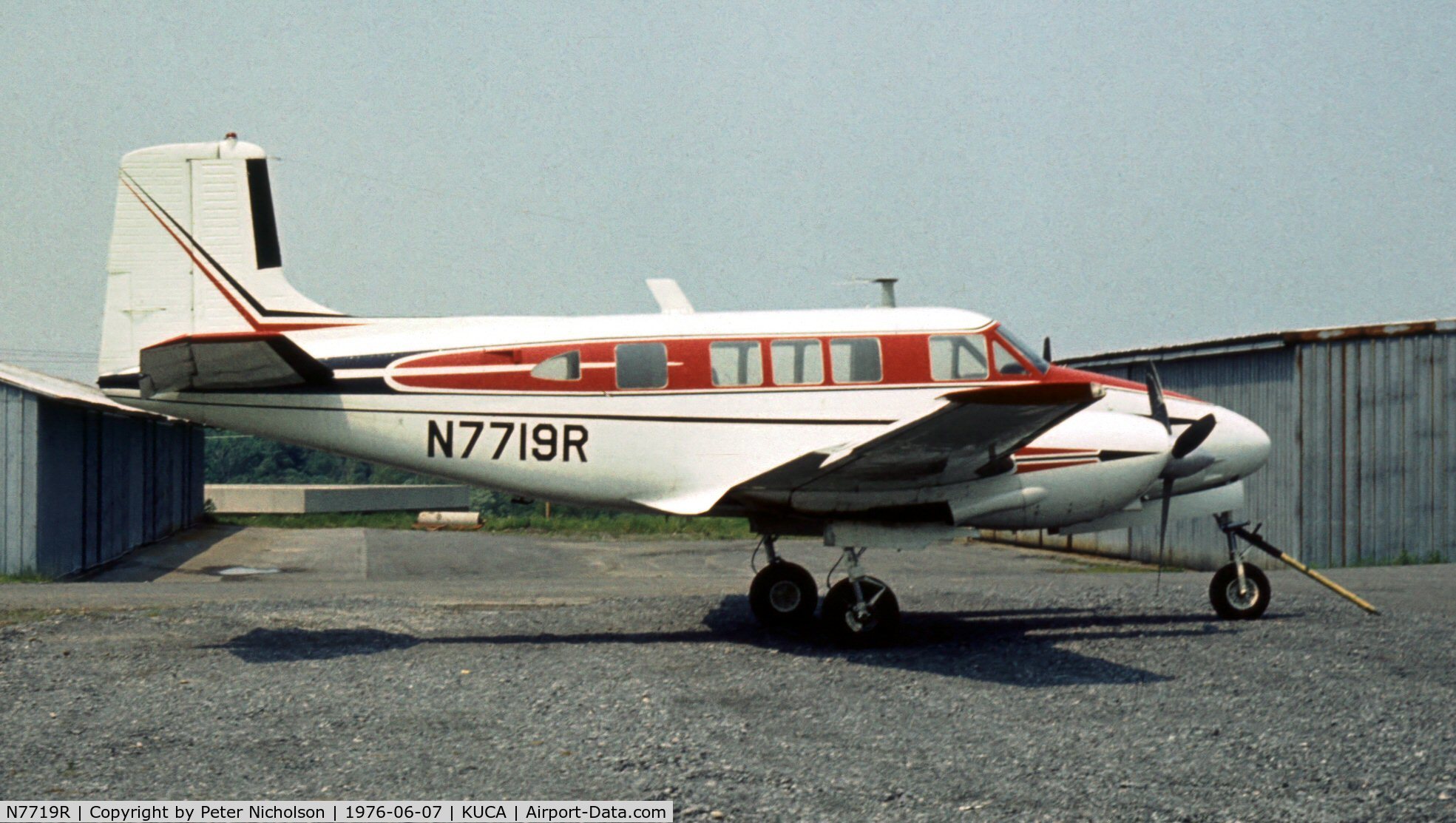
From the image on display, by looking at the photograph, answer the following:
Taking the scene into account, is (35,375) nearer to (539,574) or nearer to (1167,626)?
(539,574)

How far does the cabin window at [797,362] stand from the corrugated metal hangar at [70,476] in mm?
11482

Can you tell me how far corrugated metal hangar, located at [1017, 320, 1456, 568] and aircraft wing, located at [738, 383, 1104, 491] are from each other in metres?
13.5

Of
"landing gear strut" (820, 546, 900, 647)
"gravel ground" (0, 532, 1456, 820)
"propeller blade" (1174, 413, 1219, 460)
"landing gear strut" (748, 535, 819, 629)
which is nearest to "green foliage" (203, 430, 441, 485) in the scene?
"landing gear strut" (748, 535, 819, 629)

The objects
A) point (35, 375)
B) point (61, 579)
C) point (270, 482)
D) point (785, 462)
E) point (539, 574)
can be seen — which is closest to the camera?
point (785, 462)

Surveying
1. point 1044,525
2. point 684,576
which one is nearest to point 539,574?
point 684,576

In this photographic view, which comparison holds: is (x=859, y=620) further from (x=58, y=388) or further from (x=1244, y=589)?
(x=58, y=388)

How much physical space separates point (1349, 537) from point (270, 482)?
296 feet

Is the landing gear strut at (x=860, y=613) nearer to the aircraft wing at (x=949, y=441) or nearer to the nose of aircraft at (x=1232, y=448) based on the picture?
the aircraft wing at (x=949, y=441)

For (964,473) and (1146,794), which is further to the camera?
(964,473)

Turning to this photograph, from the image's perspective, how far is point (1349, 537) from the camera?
2153 cm

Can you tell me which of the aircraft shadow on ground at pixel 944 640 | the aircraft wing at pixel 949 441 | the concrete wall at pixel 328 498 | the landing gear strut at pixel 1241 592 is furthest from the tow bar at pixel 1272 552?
the concrete wall at pixel 328 498

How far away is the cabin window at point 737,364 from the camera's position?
466 inches

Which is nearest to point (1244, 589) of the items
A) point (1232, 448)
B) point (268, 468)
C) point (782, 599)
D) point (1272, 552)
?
point (1272, 552)

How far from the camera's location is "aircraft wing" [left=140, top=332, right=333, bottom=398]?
11297mm
